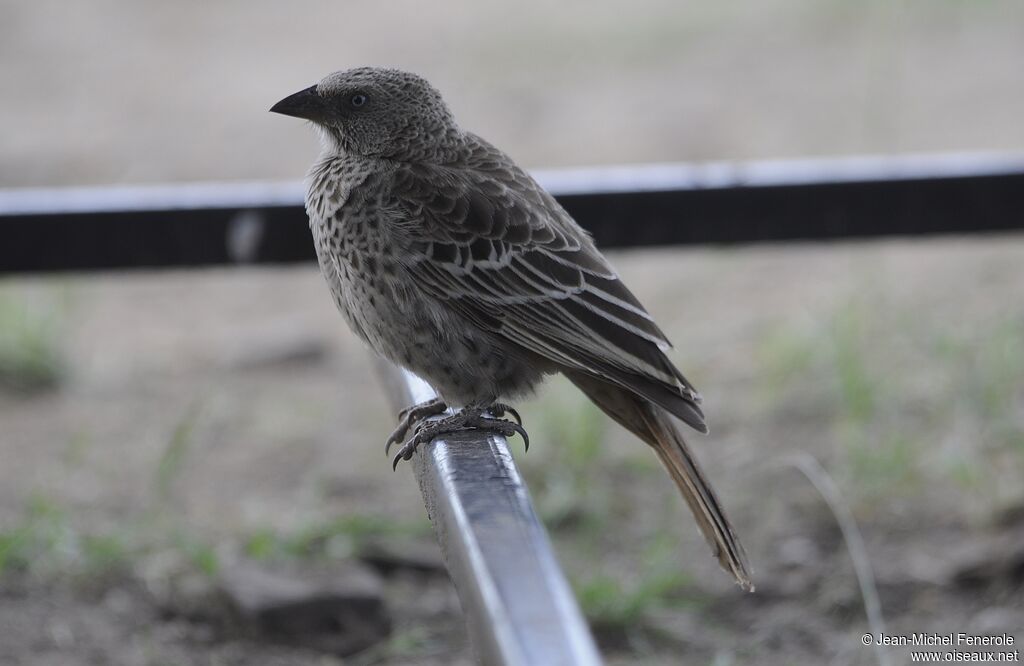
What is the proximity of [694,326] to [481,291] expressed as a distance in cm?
382

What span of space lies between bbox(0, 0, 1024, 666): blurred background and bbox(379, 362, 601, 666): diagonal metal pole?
6.04 ft

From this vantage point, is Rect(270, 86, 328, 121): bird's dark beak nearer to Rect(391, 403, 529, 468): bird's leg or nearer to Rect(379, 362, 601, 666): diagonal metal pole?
Rect(391, 403, 529, 468): bird's leg

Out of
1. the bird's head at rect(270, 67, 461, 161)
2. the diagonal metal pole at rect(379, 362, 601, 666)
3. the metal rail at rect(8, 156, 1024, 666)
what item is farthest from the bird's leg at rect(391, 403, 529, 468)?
the metal rail at rect(8, 156, 1024, 666)

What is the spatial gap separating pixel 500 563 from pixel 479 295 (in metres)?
1.48

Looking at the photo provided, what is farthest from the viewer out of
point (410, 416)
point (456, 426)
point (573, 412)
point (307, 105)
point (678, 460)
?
point (573, 412)

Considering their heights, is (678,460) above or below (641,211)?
below

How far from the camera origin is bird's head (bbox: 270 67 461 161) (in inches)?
150

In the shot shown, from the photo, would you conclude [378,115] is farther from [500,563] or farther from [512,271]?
[500,563]

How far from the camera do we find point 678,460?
350 centimetres

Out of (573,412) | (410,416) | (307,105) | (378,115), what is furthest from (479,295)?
(573,412)

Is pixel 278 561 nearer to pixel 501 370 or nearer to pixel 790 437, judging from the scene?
pixel 501 370

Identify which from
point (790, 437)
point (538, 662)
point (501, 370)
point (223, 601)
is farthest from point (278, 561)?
point (538, 662)

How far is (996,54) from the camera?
11562 millimetres

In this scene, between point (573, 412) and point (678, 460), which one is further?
point (573, 412)
